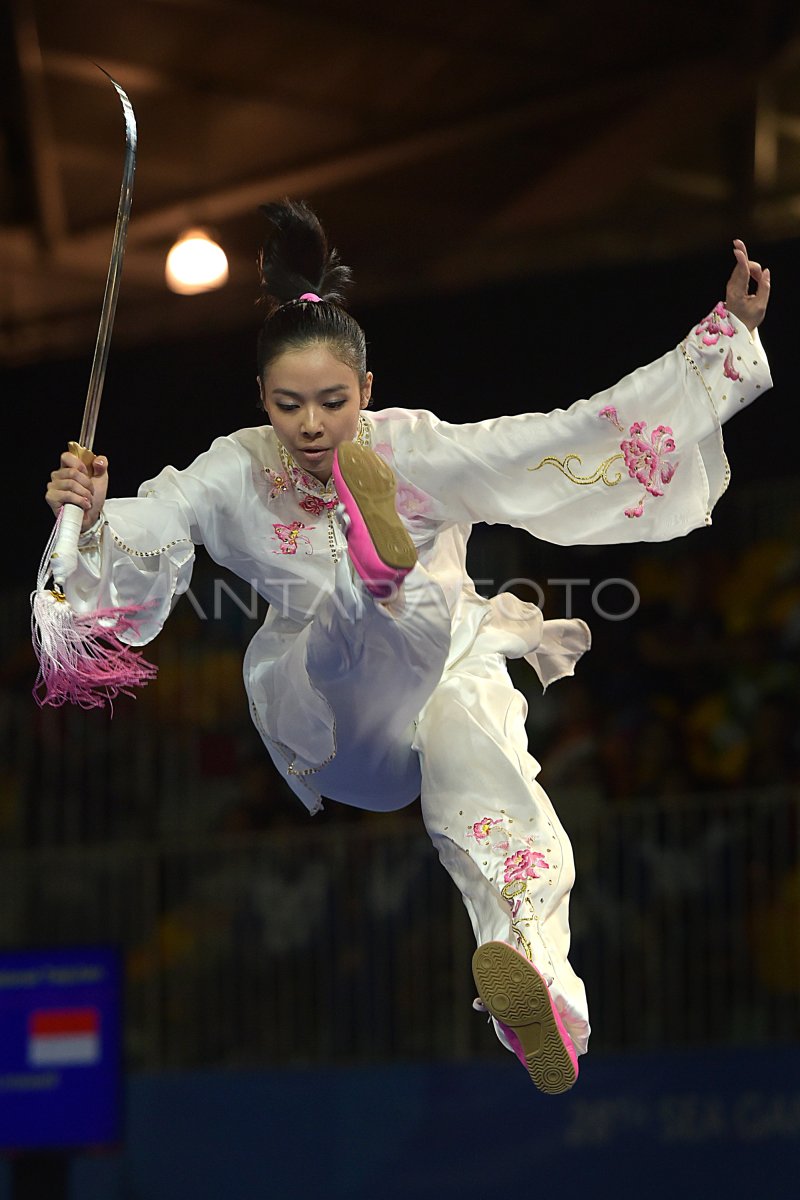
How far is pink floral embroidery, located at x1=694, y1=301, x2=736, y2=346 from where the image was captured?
330 centimetres

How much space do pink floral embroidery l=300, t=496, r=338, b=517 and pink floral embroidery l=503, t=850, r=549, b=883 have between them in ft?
2.36

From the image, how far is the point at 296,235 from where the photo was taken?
3.50m

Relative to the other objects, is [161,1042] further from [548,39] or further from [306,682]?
[548,39]

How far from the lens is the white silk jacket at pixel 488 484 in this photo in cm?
332

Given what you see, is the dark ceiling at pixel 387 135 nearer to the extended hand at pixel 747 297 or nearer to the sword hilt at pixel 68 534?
the extended hand at pixel 747 297

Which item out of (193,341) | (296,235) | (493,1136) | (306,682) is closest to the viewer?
(306,682)

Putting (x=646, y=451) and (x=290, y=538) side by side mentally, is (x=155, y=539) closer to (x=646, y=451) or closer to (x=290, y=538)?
(x=290, y=538)

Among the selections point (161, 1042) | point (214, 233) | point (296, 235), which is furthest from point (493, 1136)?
point (214, 233)

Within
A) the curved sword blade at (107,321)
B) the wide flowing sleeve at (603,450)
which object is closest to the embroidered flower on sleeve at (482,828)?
the wide flowing sleeve at (603,450)

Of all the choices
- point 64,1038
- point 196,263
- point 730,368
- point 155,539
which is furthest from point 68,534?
point 196,263

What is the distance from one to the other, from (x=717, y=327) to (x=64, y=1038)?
9.53 feet

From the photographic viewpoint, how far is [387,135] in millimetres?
6469

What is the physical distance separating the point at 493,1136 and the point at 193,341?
8.09 ft

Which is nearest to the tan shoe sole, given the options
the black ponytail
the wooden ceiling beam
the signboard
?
the black ponytail
